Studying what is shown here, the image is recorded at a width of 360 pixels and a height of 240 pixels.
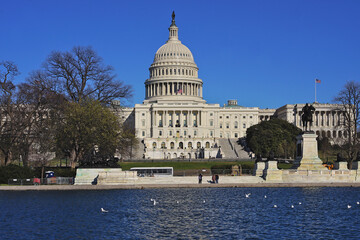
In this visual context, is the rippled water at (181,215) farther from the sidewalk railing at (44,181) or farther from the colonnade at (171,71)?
the colonnade at (171,71)

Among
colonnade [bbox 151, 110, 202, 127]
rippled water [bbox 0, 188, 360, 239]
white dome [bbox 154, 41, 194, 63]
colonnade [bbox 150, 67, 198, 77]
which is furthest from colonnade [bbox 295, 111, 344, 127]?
rippled water [bbox 0, 188, 360, 239]

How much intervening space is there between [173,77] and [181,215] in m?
137

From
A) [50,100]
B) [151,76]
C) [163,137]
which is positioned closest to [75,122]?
[50,100]

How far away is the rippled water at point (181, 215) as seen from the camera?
28.2m

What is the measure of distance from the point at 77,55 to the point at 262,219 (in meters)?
40.2

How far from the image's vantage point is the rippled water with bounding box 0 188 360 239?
92.4 ft

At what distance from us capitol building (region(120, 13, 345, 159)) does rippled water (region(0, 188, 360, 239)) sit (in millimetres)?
94453

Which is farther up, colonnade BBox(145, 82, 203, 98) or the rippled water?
colonnade BBox(145, 82, 203, 98)

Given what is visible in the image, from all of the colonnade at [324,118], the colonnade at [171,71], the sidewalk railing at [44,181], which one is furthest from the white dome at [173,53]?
the sidewalk railing at [44,181]

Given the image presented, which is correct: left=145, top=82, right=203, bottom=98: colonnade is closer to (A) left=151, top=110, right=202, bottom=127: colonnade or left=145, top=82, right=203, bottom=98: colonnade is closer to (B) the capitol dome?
(B) the capitol dome

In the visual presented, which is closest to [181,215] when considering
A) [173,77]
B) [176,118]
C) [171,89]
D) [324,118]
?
[176,118]

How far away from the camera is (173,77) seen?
170 metres

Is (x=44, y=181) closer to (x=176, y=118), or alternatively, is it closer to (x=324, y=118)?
(x=176, y=118)

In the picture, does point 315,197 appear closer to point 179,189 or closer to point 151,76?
point 179,189
